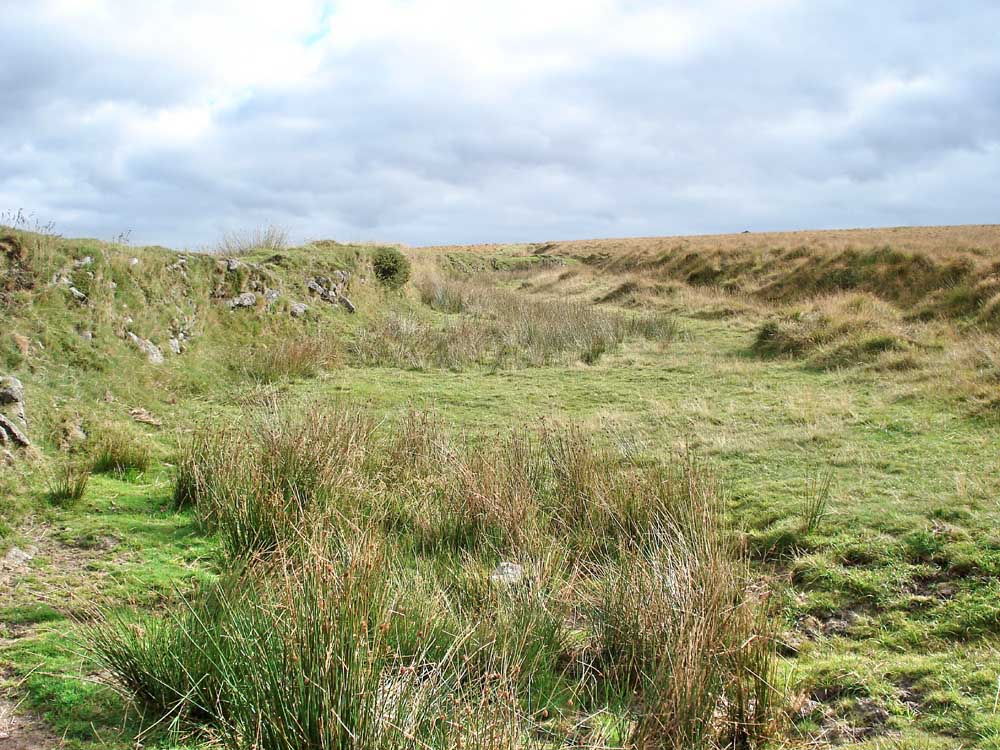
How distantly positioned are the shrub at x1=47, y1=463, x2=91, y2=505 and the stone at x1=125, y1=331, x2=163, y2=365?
3.80 meters

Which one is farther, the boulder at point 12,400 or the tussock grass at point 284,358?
the tussock grass at point 284,358

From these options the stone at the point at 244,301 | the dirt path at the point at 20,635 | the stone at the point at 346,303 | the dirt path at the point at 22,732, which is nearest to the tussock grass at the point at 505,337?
the stone at the point at 346,303

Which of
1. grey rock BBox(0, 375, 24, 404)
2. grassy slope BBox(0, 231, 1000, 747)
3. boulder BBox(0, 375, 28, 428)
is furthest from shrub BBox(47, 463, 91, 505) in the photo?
grey rock BBox(0, 375, 24, 404)

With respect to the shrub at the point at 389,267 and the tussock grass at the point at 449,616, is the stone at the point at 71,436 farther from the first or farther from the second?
the shrub at the point at 389,267

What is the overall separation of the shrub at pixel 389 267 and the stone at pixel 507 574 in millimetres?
14536

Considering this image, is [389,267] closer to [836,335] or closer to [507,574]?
[836,335]

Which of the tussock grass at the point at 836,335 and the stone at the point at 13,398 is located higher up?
the tussock grass at the point at 836,335

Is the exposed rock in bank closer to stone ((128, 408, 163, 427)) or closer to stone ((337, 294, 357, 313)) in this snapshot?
stone ((337, 294, 357, 313))

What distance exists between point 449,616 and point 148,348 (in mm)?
7700

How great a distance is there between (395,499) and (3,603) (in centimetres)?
240

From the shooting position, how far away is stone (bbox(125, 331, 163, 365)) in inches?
378

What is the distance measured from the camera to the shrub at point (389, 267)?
18500 millimetres

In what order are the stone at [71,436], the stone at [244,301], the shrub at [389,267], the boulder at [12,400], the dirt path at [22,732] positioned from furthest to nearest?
the shrub at [389,267], the stone at [244,301], the stone at [71,436], the boulder at [12,400], the dirt path at [22,732]

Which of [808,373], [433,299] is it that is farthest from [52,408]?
[433,299]
